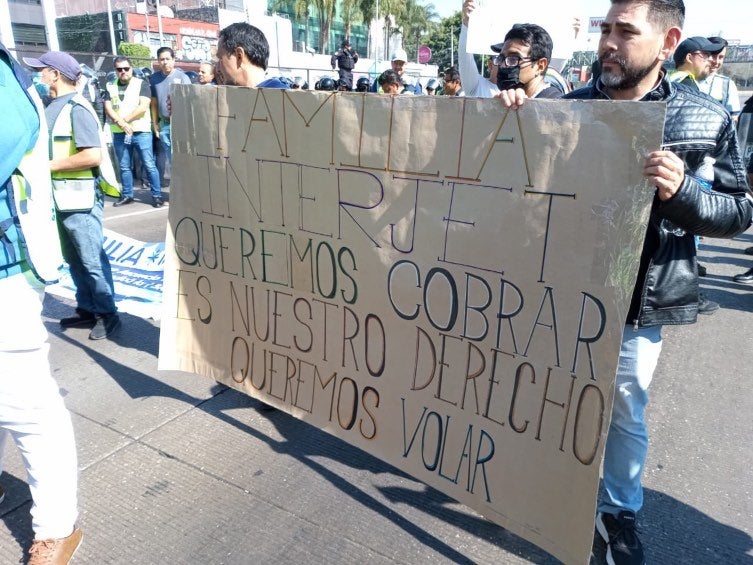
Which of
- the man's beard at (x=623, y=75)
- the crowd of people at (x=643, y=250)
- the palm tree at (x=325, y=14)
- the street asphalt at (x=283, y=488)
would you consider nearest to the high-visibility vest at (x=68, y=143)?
the street asphalt at (x=283, y=488)

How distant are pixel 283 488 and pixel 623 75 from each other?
2047 millimetres

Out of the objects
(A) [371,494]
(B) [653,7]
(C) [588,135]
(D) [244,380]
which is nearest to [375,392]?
(A) [371,494]

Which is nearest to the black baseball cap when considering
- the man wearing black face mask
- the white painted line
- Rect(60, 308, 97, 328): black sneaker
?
the man wearing black face mask

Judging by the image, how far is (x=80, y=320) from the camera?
4344 mm

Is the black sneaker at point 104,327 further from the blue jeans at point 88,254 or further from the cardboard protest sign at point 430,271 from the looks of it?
the cardboard protest sign at point 430,271

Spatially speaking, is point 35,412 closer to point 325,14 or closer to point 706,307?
point 706,307

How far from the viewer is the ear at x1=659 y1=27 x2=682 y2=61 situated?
6.13 feet

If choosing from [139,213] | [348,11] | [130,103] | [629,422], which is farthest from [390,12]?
[629,422]

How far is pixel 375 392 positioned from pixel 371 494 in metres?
0.52

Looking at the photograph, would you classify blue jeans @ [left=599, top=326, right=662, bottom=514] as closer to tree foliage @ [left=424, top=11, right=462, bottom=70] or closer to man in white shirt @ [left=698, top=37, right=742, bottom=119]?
man in white shirt @ [left=698, top=37, right=742, bottom=119]

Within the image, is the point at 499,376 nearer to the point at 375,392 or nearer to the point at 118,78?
the point at 375,392

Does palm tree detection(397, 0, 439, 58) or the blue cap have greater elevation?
palm tree detection(397, 0, 439, 58)

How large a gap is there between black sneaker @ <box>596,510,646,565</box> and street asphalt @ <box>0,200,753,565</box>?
0.08m

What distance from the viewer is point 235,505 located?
2.50 meters
